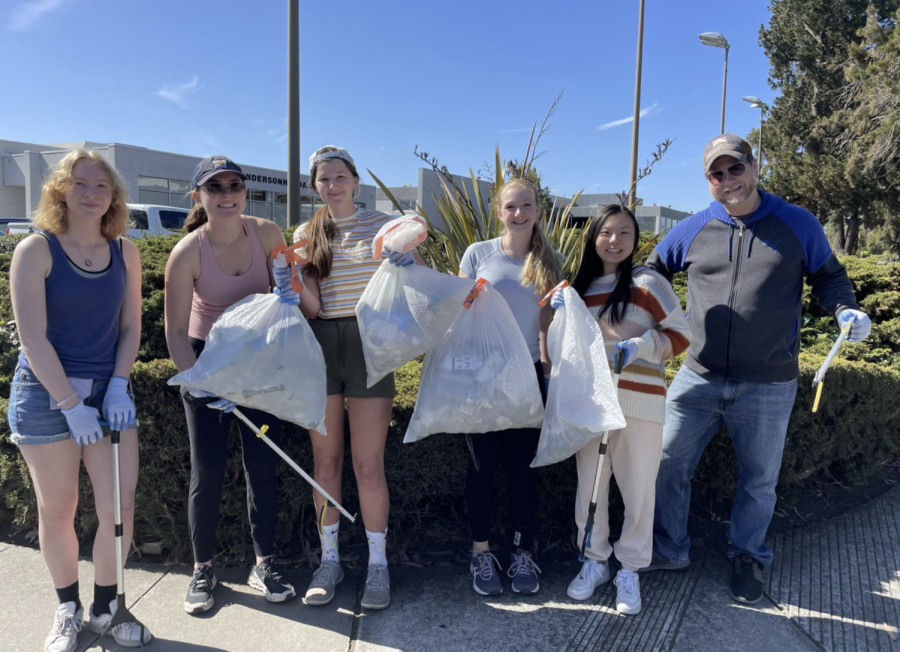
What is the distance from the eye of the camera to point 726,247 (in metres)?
2.75

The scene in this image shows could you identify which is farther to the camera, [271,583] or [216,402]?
[271,583]

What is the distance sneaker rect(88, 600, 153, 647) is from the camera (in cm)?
233

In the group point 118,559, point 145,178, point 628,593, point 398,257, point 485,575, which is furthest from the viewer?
point 145,178

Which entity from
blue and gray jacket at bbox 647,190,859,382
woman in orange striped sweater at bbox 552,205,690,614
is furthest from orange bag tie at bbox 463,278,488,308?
blue and gray jacket at bbox 647,190,859,382

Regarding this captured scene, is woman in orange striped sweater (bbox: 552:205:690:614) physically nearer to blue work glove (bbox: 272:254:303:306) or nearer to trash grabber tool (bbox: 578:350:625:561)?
trash grabber tool (bbox: 578:350:625:561)

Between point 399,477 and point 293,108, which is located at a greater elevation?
point 293,108

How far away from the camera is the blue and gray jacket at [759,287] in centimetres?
264

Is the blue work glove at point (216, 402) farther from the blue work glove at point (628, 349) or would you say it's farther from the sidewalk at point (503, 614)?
the blue work glove at point (628, 349)

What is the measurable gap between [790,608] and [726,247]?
1.65 metres

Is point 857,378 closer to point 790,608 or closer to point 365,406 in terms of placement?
point 790,608

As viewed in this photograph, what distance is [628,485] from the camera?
2643mm

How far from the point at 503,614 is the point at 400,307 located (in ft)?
4.63

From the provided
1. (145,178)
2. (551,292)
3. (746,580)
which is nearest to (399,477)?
(551,292)

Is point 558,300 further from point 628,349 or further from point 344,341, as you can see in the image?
point 344,341
